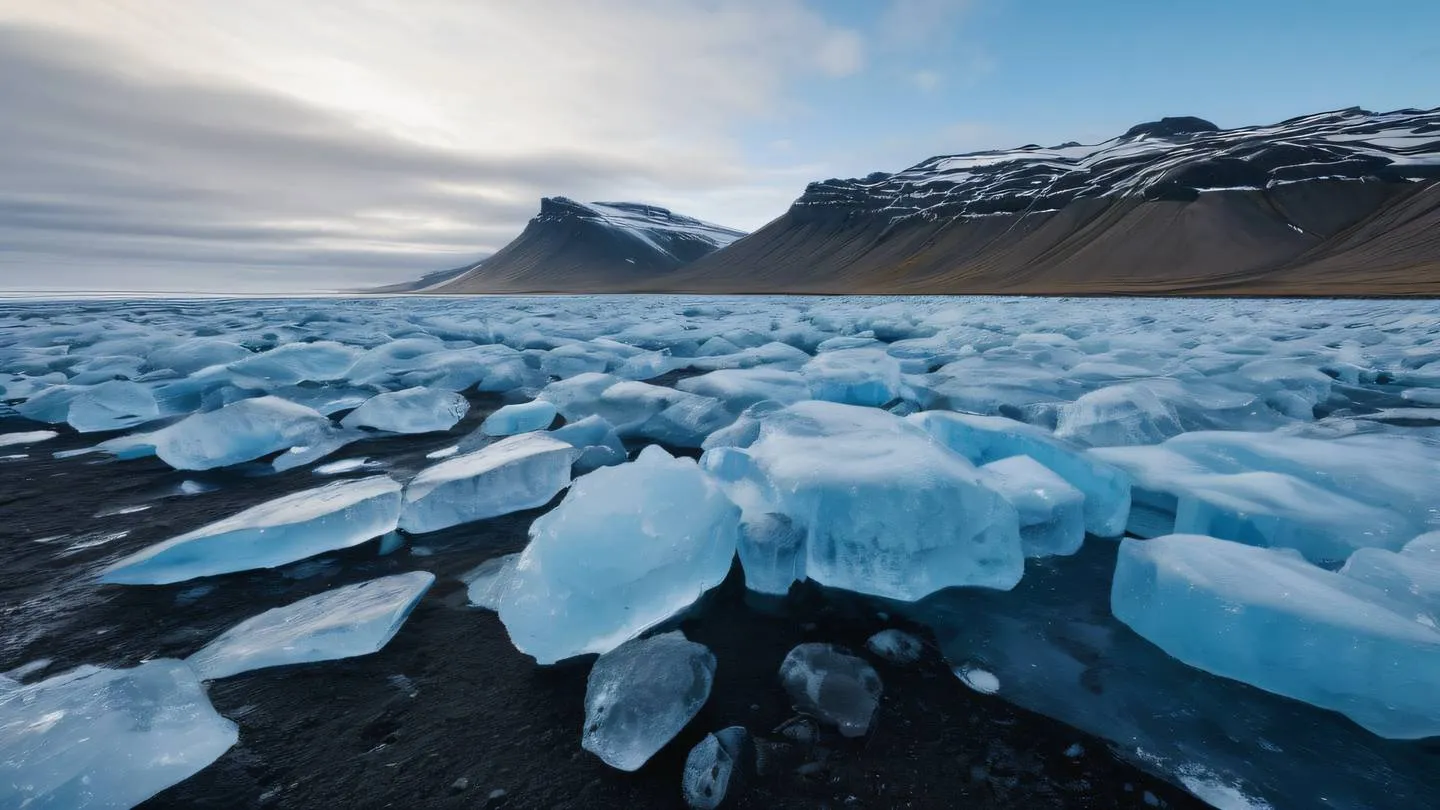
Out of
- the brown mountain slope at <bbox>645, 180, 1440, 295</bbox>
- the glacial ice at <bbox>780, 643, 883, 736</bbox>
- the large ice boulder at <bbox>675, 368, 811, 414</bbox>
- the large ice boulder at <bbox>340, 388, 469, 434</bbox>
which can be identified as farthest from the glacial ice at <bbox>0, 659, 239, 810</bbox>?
the brown mountain slope at <bbox>645, 180, 1440, 295</bbox>

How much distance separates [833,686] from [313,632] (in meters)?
1.30

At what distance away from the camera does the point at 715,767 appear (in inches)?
44.6

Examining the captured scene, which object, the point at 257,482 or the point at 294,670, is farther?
the point at 257,482

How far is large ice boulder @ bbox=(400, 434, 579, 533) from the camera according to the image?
2.25m

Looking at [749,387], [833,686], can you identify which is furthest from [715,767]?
[749,387]

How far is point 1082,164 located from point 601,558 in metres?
78.3

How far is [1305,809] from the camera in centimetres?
Answer: 105

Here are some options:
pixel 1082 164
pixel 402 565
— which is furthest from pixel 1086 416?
pixel 1082 164

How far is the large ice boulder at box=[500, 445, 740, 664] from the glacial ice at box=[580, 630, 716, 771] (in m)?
0.12

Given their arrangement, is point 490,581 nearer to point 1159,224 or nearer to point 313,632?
point 313,632

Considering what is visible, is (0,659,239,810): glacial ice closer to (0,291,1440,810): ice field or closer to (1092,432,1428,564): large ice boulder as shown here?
(0,291,1440,810): ice field

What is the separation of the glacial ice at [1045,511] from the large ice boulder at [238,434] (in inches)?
136

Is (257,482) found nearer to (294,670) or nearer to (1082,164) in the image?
(294,670)

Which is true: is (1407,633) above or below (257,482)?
above
